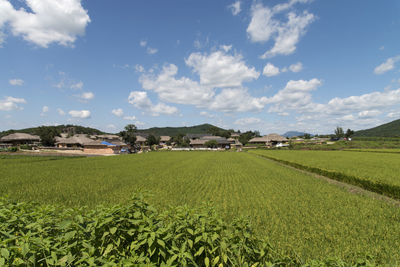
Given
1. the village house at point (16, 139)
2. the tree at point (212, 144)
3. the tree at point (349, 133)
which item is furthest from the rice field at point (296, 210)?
the tree at point (349, 133)

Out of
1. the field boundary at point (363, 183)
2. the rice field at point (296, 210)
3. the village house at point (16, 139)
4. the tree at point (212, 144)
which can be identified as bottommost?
the field boundary at point (363, 183)

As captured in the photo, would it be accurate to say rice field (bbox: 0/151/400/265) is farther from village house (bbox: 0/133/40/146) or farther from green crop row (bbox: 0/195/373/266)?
village house (bbox: 0/133/40/146)

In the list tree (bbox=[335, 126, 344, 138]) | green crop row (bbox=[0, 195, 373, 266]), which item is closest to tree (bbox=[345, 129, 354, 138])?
tree (bbox=[335, 126, 344, 138])

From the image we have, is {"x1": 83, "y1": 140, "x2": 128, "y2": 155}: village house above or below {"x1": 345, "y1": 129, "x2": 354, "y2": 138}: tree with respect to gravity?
below

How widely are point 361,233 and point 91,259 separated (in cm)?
883

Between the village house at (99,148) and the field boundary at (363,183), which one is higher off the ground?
the village house at (99,148)

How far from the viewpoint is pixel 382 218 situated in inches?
→ 326

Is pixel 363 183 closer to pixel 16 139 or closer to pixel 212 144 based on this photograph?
pixel 212 144

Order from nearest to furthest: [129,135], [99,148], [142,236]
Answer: [142,236] → [99,148] → [129,135]

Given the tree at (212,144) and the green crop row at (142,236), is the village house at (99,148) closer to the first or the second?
the tree at (212,144)

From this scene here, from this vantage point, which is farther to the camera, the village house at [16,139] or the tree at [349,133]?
the tree at [349,133]

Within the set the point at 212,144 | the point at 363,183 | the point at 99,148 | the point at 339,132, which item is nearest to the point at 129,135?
the point at 99,148

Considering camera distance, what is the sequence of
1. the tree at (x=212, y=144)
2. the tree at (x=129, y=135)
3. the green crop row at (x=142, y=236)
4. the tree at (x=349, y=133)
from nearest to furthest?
the green crop row at (x=142, y=236), the tree at (x=129, y=135), the tree at (x=212, y=144), the tree at (x=349, y=133)

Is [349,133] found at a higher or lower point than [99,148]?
higher
